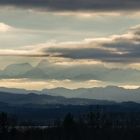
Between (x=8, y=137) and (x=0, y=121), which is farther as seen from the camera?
(x=0, y=121)

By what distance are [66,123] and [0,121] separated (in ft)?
55.3

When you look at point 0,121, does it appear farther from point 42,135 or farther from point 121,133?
point 121,133

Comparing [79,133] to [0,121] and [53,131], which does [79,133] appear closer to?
[53,131]

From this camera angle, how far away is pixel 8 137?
13525 cm

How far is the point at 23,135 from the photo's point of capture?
452ft

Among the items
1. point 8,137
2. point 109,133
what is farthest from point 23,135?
point 109,133

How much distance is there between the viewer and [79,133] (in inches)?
5659

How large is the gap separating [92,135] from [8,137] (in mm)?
20093

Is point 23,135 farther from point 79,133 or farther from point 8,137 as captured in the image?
point 79,133

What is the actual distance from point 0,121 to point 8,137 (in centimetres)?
2075

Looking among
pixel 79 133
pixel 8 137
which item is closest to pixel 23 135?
pixel 8 137

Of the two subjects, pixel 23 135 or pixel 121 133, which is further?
pixel 121 133

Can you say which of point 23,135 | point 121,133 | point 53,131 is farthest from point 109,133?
point 23,135

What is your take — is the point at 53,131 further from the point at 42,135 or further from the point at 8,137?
the point at 8,137
